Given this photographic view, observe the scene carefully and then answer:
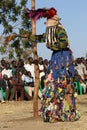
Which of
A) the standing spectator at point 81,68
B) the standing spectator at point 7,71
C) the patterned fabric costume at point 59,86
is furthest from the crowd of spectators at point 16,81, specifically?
the patterned fabric costume at point 59,86

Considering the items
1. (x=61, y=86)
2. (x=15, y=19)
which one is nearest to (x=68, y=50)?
(x=61, y=86)

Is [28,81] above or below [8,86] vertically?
above

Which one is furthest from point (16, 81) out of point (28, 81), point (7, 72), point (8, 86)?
point (28, 81)

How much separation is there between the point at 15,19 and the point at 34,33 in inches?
302

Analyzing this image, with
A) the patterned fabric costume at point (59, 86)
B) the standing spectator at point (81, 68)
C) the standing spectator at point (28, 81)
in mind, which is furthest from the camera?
the standing spectator at point (81, 68)

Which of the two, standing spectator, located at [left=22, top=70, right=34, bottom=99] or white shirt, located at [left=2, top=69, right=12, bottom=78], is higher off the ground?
white shirt, located at [left=2, top=69, right=12, bottom=78]

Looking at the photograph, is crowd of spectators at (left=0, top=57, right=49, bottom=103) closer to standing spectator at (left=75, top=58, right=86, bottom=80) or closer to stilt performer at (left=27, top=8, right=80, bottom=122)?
standing spectator at (left=75, top=58, right=86, bottom=80)

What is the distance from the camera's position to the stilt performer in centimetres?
948

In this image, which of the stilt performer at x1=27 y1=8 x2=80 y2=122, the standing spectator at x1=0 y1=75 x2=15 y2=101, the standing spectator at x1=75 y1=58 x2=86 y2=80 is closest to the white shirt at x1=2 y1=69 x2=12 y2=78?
the standing spectator at x1=0 y1=75 x2=15 y2=101

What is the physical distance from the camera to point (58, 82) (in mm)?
9523

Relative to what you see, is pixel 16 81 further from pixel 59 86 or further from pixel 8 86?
pixel 59 86

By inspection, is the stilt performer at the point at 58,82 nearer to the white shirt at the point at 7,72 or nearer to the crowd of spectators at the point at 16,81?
the crowd of spectators at the point at 16,81

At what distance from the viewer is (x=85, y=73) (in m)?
19.8

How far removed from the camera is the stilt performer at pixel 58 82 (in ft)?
31.1
